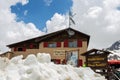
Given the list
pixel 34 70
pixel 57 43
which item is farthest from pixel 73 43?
pixel 34 70

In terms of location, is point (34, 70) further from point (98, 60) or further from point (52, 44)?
point (52, 44)

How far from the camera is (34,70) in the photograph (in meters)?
6.56

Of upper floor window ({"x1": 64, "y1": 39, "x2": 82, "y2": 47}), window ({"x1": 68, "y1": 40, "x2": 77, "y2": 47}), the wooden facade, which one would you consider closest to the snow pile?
the wooden facade

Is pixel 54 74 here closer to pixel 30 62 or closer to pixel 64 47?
pixel 30 62

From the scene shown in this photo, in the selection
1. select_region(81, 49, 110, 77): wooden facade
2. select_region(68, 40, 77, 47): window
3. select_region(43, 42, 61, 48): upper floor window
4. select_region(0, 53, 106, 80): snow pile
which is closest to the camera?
select_region(0, 53, 106, 80): snow pile

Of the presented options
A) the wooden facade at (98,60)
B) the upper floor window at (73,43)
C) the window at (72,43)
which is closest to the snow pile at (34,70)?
the wooden facade at (98,60)

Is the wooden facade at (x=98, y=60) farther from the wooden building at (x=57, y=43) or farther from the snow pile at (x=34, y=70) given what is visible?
the wooden building at (x=57, y=43)

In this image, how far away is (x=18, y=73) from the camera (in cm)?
661

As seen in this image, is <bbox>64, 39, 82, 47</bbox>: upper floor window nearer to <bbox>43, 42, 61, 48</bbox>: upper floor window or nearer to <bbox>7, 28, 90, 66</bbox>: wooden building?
<bbox>7, 28, 90, 66</bbox>: wooden building

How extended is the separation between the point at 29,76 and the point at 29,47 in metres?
41.0

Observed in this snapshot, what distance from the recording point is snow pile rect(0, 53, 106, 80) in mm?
6422

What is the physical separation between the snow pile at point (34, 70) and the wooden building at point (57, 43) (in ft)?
114

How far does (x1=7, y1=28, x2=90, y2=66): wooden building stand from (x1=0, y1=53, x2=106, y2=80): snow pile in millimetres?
34838

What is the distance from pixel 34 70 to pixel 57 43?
38.8m
